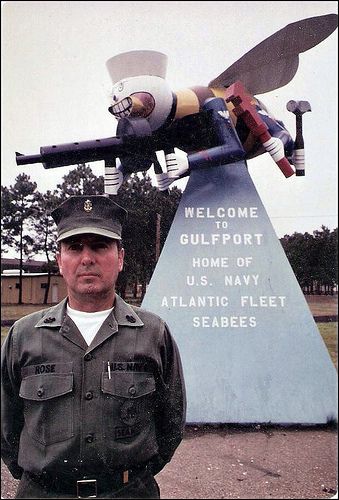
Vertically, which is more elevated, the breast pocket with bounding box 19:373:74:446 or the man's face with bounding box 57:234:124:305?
the man's face with bounding box 57:234:124:305

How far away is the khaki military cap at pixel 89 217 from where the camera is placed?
74.2 inches

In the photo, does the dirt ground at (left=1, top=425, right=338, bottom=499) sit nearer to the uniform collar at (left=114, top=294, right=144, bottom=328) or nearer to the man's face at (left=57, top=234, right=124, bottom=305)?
the uniform collar at (left=114, top=294, right=144, bottom=328)

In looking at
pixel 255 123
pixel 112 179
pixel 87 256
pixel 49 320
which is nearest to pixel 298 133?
pixel 255 123

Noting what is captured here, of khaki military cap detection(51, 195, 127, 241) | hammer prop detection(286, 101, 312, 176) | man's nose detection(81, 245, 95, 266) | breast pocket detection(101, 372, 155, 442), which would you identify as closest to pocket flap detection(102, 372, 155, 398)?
breast pocket detection(101, 372, 155, 442)

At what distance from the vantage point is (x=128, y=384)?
5.91 feet

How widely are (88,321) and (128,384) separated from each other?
0.91 ft

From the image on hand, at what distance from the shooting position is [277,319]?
235 centimetres

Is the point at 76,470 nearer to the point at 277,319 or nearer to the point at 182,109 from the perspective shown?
the point at 277,319

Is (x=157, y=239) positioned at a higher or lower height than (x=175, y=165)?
lower

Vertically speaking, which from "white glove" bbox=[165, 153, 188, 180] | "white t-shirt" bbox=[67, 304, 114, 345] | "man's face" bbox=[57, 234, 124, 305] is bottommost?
"white t-shirt" bbox=[67, 304, 114, 345]

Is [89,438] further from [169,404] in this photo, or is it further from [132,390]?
[169,404]

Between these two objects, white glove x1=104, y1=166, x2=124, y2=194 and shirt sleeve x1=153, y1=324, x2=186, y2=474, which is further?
white glove x1=104, y1=166, x2=124, y2=194

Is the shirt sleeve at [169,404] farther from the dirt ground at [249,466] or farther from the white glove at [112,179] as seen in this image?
the white glove at [112,179]

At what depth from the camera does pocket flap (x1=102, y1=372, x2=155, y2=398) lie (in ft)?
5.87
